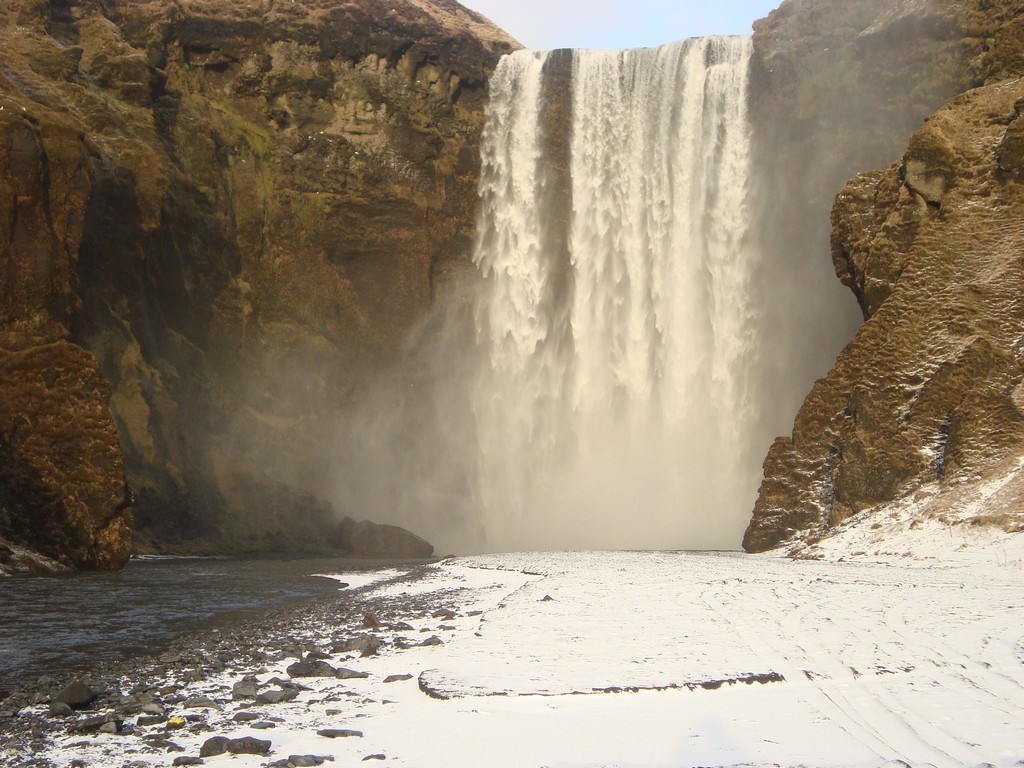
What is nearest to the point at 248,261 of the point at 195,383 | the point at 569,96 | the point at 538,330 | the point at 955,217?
the point at 195,383

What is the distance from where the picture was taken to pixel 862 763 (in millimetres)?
5965

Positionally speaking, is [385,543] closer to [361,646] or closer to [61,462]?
[61,462]

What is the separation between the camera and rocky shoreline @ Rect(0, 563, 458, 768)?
6.54m

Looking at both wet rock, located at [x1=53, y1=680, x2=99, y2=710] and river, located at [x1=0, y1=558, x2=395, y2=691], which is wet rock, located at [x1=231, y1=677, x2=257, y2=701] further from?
river, located at [x1=0, y1=558, x2=395, y2=691]

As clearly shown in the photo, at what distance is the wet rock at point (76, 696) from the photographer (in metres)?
7.80

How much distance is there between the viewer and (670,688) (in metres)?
7.66

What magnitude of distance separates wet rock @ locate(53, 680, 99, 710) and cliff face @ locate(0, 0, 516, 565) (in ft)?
69.7

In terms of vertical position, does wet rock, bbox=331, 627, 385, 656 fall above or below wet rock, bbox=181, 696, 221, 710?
below

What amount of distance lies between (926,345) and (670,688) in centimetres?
1735

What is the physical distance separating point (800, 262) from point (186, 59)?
2367 centimetres

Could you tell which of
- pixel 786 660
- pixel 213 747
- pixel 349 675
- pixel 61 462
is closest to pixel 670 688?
pixel 786 660

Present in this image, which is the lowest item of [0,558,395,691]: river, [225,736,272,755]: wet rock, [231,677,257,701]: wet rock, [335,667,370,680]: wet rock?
[0,558,395,691]: river

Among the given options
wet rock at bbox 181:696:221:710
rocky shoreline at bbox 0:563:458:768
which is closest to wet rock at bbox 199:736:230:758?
rocky shoreline at bbox 0:563:458:768

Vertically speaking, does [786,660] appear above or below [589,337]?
below
